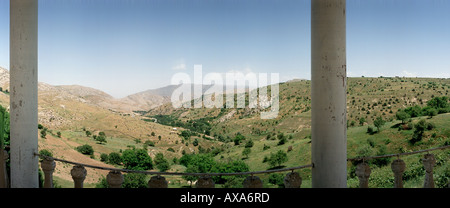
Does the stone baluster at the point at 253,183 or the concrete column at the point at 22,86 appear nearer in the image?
the stone baluster at the point at 253,183

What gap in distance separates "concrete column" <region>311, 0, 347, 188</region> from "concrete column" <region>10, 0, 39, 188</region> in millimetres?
3015

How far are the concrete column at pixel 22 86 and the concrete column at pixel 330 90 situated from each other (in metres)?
3.02

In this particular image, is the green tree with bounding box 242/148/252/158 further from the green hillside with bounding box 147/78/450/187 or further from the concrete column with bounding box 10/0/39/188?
the concrete column with bounding box 10/0/39/188

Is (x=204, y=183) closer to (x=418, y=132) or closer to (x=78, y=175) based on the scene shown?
(x=78, y=175)

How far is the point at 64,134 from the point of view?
63.4 meters

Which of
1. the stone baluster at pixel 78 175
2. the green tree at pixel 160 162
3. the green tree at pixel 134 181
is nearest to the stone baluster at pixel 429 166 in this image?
the stone baluster at pixel 78 175

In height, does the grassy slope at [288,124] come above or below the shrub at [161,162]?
above

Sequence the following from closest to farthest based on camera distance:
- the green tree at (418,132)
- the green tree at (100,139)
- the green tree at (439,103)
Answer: the green tree at (418,132) → the green tree at (439,103) → the green tree at (100,139)

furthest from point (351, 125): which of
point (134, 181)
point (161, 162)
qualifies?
point (134, 181)

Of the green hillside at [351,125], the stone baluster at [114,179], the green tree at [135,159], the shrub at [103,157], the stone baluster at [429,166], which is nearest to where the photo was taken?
the stone baluster at [114,179]

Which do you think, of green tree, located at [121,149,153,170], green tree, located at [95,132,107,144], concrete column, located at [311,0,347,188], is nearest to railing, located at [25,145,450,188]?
concrete column, located at [311,0,347,188]

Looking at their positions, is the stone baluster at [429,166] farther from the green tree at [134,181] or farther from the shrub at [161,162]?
the shrub at [161,162]

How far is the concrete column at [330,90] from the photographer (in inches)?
118
